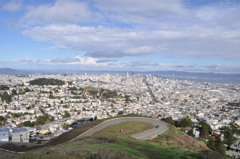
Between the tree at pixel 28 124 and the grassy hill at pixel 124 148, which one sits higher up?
the grassy hill at pixel 124 148

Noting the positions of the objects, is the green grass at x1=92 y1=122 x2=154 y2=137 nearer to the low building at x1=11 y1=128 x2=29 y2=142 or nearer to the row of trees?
the row of trees

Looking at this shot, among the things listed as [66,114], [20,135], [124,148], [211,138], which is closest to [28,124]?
[66,114]

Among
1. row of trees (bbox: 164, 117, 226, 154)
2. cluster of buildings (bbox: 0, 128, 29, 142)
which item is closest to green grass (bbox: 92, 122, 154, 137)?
row of trees (bbox: 164, 117, 226, 154)

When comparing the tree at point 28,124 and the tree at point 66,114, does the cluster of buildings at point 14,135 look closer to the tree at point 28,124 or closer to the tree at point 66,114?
the tree at point 28,124

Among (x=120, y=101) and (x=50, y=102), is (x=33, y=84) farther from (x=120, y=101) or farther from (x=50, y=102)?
(x=120, y=101)

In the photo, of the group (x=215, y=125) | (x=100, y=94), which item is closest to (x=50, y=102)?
(x=100, y=94)

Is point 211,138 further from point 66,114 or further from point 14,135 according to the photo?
point 66,114

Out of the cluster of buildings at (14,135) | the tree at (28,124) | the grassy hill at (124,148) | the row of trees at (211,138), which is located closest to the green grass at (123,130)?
the grassy hill at (124,148)

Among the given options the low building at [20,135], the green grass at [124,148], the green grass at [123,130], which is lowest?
the low building at [20,135]
